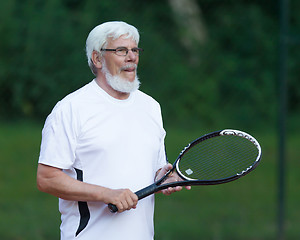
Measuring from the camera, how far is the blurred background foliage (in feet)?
32.4

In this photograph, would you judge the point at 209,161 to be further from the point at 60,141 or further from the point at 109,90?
the point at 60,141

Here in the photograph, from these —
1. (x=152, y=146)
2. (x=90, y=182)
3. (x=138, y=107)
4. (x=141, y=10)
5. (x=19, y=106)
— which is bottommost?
(x=90, y=182)

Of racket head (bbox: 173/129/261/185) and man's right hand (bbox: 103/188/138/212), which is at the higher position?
racket head (bbox: 173/129/261/185)

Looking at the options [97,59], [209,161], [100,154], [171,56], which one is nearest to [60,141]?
[100,154]

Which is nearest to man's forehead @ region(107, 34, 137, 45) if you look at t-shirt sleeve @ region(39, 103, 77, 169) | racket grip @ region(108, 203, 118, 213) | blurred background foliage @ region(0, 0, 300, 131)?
t-shirt sleeve @ region(39, 103, 77, 169)

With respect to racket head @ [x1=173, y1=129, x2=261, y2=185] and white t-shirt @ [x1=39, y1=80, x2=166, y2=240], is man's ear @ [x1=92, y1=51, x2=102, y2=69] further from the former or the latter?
racket head @ [x1=173, y1=129, x2=261, y2=185]

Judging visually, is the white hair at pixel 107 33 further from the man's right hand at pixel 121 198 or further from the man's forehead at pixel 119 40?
the man's right hand at pixel 121 198

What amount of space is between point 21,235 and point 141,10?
20.0 feet

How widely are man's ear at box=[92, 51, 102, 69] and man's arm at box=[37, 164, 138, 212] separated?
548mm

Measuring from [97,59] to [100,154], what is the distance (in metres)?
0.47

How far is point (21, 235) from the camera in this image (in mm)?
6066

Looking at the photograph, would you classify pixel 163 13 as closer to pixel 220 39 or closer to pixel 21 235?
pixel 220 39

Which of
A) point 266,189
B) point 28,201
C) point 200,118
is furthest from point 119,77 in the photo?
point 200,118

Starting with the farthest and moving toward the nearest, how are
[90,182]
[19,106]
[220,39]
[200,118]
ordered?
1. [220,39]
2. [200,118]
3. [19,106]
4. [90,182]
